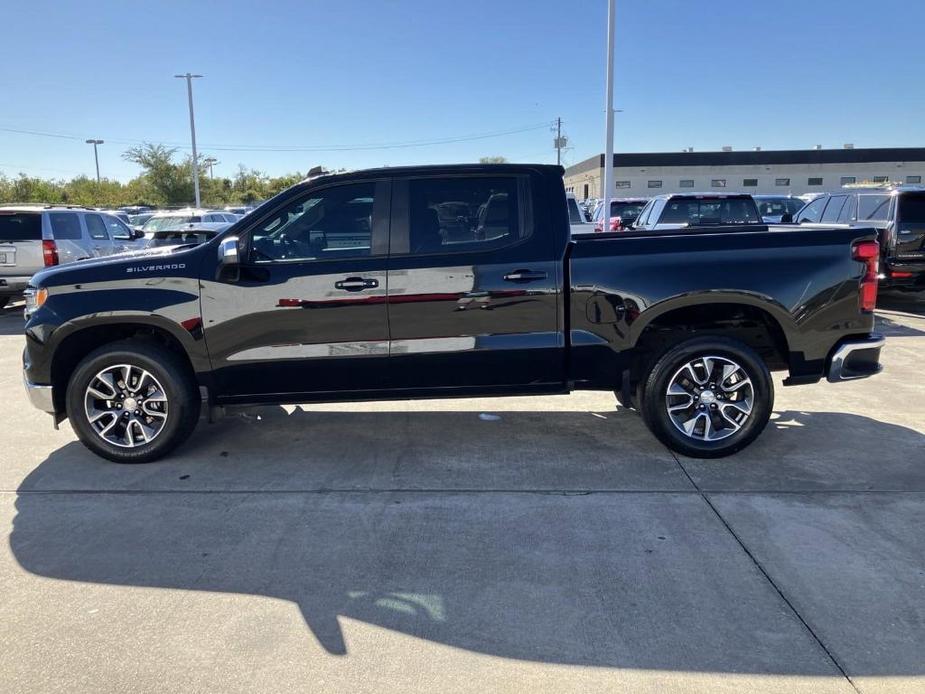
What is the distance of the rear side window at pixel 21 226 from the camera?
1220cm

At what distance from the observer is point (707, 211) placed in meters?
12.6

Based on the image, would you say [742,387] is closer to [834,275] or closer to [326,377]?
[834,275]

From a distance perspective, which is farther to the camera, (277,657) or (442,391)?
(442,391)

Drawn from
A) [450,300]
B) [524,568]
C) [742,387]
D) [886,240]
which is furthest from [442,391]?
[886,240]

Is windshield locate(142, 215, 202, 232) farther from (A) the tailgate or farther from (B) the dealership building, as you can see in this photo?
(B) the dealership building

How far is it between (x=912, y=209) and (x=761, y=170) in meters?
44.7

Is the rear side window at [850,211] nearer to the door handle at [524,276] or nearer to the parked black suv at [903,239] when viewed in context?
the parked black suv at [903,239]

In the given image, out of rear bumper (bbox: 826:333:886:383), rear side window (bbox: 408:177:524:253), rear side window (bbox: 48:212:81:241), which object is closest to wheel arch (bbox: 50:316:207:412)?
rear side window (bbox: 408:177:524:253)

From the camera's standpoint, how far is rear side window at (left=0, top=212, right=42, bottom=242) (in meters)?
12.2

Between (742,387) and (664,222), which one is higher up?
(664,222)

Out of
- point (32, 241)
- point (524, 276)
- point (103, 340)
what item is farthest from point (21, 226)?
point (524, 276)

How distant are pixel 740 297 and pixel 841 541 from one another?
175 centimetres

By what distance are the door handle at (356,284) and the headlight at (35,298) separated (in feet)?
6.82

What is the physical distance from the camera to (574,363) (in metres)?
5.10
